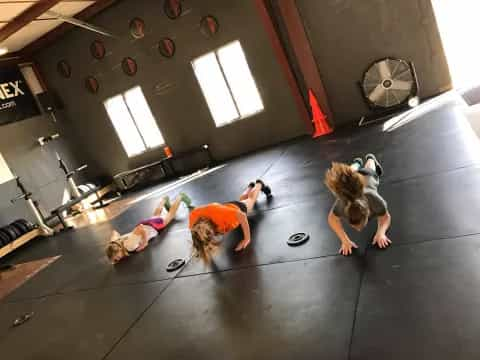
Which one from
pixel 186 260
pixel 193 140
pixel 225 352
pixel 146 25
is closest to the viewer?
pixel 225 352

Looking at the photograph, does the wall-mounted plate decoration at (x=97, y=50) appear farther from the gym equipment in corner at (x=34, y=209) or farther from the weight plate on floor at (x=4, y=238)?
the weight plate on floor at (x=4, y=238)

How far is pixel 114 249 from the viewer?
4.03 meters

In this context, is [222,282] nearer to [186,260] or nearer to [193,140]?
[186,260]

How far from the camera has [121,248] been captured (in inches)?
163

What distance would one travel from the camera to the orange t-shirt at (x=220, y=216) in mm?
3250

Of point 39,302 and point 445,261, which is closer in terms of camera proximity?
point 445,261

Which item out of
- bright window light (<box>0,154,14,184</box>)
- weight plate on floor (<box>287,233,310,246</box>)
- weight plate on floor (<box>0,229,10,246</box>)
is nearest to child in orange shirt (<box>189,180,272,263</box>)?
weight plate on floor (<box>287,233,310,246</box>)

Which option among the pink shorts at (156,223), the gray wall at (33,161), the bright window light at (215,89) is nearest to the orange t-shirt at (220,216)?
the pink shorts at (156,223)

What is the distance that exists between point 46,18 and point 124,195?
381 centimetres

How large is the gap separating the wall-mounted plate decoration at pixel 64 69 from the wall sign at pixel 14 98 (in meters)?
0.78

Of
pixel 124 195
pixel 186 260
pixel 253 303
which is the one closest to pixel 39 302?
pixel 186 260

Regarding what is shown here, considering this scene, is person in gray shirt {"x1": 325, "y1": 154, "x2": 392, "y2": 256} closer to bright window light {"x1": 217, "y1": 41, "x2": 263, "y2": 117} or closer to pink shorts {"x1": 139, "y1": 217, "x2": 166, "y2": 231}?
pink shorts {"x1": 139, "y1": 217, "x2": 166, "y2": 231}

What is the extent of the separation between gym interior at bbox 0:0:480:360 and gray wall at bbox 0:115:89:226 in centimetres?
4

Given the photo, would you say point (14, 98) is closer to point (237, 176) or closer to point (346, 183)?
point (237, 176)
